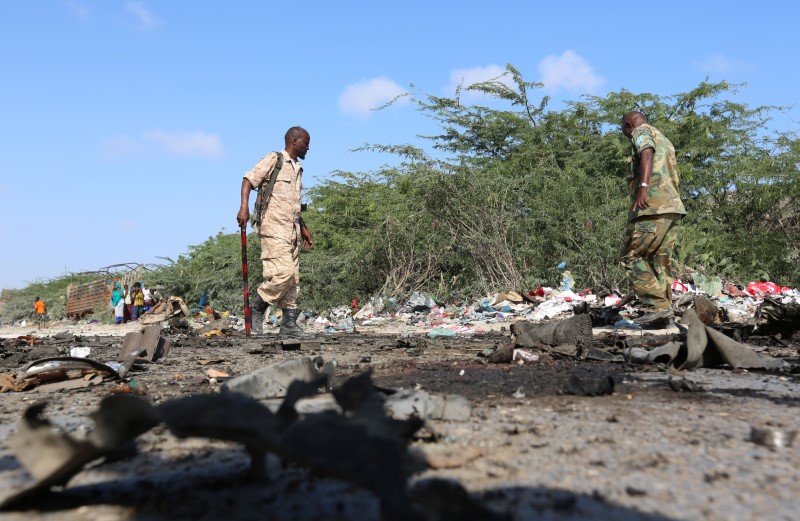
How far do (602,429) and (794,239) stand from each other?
12730 mm

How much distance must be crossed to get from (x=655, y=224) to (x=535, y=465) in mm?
5722

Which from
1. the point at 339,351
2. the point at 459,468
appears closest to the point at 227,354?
the point at 339,351

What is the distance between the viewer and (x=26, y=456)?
1.54 m

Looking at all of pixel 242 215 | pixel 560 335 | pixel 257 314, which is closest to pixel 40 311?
pixel 257 314

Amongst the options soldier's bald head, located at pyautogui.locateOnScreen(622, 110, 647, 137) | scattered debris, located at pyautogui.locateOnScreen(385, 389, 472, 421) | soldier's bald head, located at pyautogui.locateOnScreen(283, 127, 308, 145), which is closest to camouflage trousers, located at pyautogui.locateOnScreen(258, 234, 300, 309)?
soldier's bald head, located at pyautogui.locateOnScreen(283, 127, 308, 145)

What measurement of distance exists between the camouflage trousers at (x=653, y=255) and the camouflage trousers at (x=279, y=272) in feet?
11.9

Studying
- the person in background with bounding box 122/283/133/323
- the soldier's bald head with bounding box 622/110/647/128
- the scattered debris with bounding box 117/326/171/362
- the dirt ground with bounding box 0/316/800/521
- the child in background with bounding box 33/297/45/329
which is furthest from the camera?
the child in background with bounding box 33/297/45/329

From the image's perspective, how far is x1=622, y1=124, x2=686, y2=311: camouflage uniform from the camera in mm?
7027

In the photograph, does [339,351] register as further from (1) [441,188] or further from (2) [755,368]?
(1) [441,188]

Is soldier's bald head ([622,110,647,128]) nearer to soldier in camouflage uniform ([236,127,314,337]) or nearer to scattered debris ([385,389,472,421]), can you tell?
soldier in camouflage uniform ([236,127,314,337])

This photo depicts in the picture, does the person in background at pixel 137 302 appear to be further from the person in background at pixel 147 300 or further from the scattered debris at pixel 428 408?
the scattered debris at pixel 428 408

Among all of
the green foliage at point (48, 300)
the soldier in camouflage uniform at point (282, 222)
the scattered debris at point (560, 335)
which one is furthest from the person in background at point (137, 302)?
the scattered debris at point (560, 335)

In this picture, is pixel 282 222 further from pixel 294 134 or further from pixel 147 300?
pixel 147 300

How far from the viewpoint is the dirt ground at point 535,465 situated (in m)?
1.51
